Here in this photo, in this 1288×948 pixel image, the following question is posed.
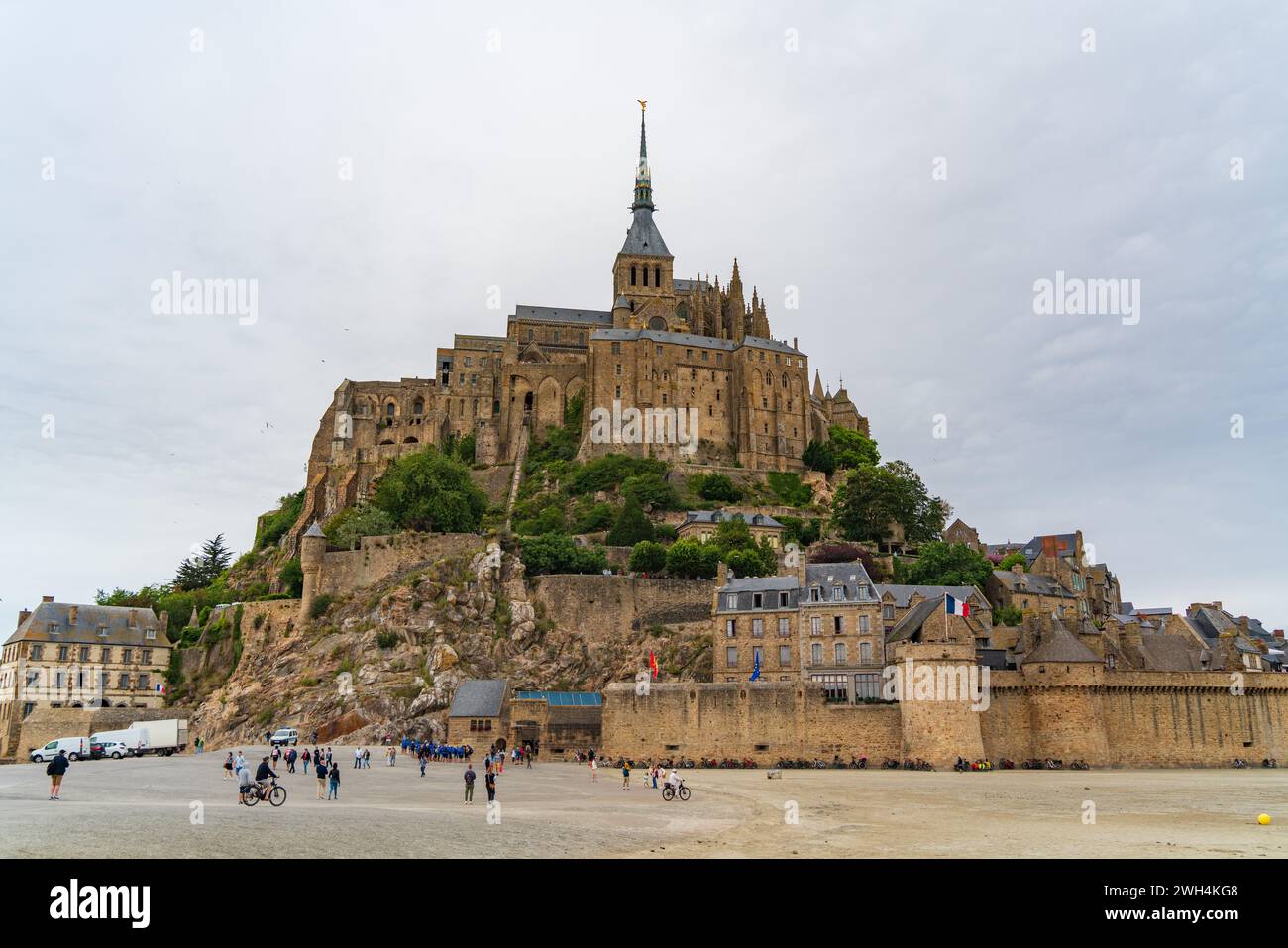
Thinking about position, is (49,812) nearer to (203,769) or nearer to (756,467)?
(203,769)

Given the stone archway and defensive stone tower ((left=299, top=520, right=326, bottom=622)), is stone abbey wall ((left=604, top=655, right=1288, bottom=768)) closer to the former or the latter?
defensive stone tower ((left=299, top=520, right=326, bottom=622))

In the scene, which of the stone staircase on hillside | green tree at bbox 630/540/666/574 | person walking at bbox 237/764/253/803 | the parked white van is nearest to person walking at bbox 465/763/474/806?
person walking at bbox 237/764/253/803

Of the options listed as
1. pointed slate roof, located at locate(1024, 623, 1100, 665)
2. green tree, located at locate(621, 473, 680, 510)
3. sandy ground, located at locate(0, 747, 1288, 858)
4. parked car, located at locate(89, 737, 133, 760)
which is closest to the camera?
sandy ground, located at locate(0, 747, 1288, 858)

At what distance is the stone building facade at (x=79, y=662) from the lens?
6850cm

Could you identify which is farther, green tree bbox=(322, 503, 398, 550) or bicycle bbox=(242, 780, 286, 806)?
green tree bbox=(322, 503, 398, 550)

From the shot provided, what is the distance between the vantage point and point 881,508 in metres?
85.8

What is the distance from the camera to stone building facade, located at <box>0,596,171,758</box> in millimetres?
68500

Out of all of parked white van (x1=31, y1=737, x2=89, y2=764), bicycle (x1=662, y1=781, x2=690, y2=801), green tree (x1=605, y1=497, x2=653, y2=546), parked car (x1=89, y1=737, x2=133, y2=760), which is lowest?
parked car (x1=89, y1=737, x2=133, y2=760)

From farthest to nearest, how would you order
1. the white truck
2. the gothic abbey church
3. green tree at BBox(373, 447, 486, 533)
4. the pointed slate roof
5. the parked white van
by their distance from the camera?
the gothic abbey church, green tree at BBox(373, 447, 486, 533), the white truck, the pointed slate roof, the parked white van

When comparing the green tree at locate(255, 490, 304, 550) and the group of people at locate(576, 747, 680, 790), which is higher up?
the green tree at locate(255, 490, 304, 550)

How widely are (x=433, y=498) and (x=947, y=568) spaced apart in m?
38.9

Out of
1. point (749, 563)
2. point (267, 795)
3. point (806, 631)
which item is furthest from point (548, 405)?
point (267, 795)

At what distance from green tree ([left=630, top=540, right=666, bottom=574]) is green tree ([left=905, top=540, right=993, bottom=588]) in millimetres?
17538

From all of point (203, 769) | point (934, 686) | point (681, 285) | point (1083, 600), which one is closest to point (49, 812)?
point (203, 769)
